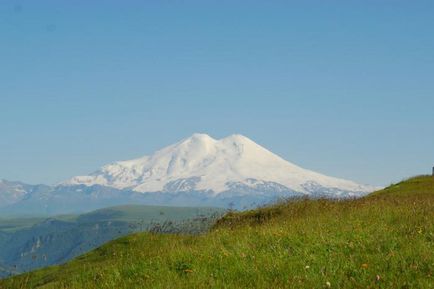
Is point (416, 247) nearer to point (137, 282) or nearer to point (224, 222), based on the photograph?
point (137, 282)

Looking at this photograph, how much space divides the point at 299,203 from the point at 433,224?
11.1m

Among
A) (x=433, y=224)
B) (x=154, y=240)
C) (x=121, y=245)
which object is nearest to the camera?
(x=433, y=224)

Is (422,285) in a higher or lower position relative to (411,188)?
lower

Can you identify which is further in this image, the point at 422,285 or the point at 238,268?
the point at 238,268

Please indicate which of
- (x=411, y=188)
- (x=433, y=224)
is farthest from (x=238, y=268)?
(x=411, y=188)

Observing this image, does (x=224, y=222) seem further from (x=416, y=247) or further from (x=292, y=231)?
(x=416, y=247)

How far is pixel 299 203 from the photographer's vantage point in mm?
26875

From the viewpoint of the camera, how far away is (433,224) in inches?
631

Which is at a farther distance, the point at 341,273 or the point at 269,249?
the point at 269,249

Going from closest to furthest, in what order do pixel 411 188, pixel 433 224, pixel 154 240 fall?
pixel 433 224 < pixel 154 240 < pixel 411 188

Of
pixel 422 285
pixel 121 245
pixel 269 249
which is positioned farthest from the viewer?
pixel 121 245

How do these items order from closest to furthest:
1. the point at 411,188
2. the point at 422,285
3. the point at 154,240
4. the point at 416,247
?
1. the point at 422,285
2. the point at 416,247
3. the point at 154,240
4. the point at 411,188

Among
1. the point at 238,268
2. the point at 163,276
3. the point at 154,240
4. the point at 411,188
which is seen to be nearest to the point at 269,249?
the point at 238,268

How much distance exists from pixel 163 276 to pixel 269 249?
10.1 ft
